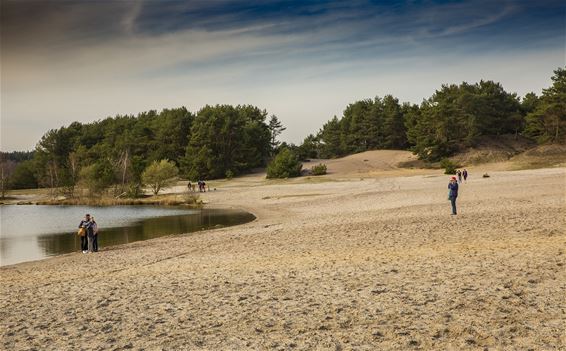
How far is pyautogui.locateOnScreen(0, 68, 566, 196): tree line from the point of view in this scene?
79.4 m

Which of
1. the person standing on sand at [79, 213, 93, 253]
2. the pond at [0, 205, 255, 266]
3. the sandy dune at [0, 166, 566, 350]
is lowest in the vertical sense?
the pond at [0, 205, 255, 266]

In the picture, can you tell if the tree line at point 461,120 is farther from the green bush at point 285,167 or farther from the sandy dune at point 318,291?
the sandy dune at point 318,291

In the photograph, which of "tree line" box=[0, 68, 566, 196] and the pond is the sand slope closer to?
"tree line" box=[0, 68, 566, 196]

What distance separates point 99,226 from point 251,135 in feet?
212

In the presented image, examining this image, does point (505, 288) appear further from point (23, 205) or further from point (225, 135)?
point (225, 135)

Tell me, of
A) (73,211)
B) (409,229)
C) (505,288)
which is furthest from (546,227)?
(73,211)

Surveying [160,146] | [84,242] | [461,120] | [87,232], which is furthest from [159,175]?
[461,120]

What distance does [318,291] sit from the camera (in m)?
12.6

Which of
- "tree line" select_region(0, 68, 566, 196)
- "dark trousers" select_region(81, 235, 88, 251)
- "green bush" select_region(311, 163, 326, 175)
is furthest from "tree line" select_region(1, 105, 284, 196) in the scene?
"dark trousers" select_region(81, 235, 88, 251)

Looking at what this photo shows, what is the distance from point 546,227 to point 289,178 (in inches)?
2311

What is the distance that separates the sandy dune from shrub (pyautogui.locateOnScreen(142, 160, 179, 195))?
43316mm

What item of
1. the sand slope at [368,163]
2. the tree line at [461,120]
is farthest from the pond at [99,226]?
the tree line at [461,120]

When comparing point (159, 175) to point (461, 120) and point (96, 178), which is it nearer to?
point (96, 178)

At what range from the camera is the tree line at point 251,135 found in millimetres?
79438
